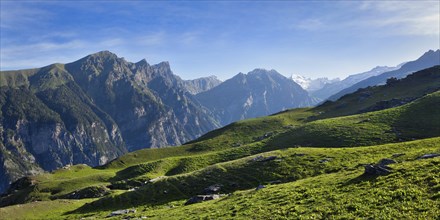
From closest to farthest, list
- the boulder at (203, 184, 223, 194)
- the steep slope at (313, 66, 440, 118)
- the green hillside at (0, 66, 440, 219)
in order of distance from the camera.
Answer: the green hillside at (0, 66, 440, 219) < the boulder at (203, 184, 223, 194) < the steep slope at (313, 66, 440, 118)

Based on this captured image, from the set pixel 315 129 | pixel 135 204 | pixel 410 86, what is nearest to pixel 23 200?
pixel 135 204

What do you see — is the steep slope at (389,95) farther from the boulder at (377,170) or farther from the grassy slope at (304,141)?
the boulder at (377,170)

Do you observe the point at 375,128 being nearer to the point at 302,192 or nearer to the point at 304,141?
the point at 304,141

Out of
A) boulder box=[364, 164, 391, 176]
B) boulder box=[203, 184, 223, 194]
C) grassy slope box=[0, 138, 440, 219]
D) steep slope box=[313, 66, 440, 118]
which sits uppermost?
steep slope box=[313, 66, 440, 118]

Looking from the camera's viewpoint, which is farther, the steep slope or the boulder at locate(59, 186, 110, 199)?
the steep slope

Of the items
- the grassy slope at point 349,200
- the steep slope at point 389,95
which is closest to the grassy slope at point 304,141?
the steep slope at point 389,95

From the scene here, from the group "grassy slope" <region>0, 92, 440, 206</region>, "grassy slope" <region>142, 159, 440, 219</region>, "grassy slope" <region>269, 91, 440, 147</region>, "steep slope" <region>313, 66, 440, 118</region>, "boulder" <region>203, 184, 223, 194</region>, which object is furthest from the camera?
"steep slope" <region>313, 66, 440, 118</region>

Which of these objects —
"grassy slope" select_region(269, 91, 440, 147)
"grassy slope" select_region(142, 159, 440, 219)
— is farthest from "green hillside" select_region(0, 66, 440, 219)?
"grassy slope" select_region(269, 91, 440, 147)

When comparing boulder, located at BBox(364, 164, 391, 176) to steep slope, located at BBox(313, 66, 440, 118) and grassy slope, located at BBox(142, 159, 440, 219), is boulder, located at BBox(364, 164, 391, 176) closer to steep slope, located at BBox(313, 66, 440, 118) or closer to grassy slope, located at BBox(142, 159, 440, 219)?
grassy slope, located at BBox(142, 159, 440, 219)

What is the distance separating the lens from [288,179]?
6588 centimetres

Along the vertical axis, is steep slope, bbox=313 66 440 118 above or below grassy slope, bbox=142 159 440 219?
above

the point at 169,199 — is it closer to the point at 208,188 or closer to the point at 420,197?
the point at 208,188

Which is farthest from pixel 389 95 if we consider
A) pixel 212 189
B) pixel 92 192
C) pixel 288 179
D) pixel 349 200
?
pixel 349 200

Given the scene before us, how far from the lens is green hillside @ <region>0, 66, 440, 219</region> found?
34812mm
